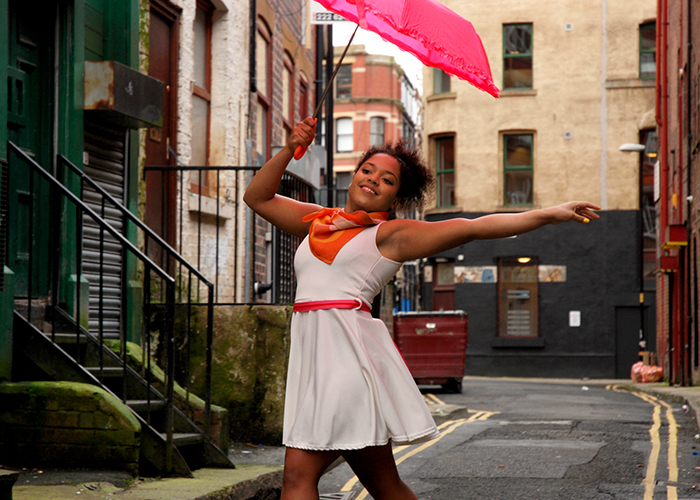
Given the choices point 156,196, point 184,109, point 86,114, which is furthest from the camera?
point 184,109

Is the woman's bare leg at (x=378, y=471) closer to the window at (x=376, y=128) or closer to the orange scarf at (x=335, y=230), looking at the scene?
the orange scarf at (x=335, y=230)

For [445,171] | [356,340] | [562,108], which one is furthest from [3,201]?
[562,108]

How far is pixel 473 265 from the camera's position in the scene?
3061 cm

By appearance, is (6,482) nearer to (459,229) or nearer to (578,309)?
(459,229)

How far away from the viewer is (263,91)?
14289mm

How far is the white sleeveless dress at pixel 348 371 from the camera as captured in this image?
3570 millimetres

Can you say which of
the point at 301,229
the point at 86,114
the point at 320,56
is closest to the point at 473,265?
the point at 320,56

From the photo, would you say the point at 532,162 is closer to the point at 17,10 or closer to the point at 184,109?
the point at 184,109

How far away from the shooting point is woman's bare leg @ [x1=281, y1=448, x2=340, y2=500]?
3514mm

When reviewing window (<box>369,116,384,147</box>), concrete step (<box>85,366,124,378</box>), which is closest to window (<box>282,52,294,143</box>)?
concrete step (<box>85,366,124,378</box>)

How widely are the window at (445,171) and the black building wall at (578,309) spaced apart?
7.84ft

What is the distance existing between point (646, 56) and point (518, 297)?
8705 millimetres

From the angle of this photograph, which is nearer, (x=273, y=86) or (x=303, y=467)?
(x=303, y=467)

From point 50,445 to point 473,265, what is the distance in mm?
24980
